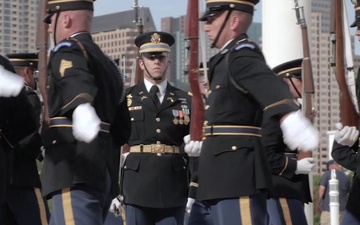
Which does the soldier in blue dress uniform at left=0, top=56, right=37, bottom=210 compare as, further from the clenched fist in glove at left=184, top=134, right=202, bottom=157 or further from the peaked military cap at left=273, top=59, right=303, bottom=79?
the peaked military cap at left=273, top=59, right=303, bottom=79

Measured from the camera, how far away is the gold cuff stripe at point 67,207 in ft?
22.0

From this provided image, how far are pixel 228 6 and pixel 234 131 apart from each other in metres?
0.86

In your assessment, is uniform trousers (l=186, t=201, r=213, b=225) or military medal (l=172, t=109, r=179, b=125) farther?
military medal (l=172, t=109, r=179, b=125)

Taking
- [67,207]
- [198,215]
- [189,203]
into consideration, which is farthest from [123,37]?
[67,207]

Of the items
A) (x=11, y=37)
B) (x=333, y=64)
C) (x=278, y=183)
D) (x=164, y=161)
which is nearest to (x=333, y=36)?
(x=333, y=64)

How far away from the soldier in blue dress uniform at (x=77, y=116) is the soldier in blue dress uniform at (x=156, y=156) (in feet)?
6.94

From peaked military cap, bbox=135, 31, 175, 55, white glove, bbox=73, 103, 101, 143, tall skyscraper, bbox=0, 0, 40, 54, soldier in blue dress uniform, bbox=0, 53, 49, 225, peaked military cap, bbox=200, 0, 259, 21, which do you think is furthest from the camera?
tall skyscraper, bbox=0, 0, 40, 54

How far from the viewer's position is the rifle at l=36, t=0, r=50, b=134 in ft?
23.2

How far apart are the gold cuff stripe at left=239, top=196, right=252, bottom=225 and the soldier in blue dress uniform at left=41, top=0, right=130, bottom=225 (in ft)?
2.80

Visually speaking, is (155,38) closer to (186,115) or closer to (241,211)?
(186,115)

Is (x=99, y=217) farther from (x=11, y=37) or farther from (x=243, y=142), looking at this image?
(x=11, y=37)

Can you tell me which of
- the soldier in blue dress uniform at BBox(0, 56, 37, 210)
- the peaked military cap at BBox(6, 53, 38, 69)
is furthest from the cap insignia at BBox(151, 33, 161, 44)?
the soldier in blue dress uniform at BBox(0, 56, 37, 210)

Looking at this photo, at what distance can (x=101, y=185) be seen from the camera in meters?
6.82

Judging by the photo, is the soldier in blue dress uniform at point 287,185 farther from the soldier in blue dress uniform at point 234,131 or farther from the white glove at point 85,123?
the white glove at point 85,123
